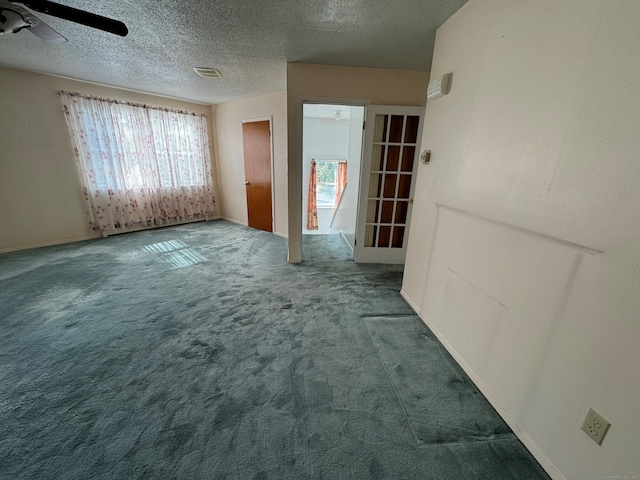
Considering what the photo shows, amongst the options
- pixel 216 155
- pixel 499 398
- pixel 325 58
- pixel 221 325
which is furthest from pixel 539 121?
pixel 216 155

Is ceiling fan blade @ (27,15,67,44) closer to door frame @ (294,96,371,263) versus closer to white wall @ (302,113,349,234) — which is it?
door frame @ (294,96,371,263)

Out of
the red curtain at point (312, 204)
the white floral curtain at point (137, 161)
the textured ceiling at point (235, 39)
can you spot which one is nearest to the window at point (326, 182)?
the red curtain at point (312, 204)

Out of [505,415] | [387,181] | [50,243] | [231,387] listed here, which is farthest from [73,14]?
[50,243]

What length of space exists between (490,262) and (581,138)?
2.37 feet

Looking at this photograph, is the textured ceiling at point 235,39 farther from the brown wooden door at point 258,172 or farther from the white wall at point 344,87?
the brown wooden door at point 258,172

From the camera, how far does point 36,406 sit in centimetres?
140

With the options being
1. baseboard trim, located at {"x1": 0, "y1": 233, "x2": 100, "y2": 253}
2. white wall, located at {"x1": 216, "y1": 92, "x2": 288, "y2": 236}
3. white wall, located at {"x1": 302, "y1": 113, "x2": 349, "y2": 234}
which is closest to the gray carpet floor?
baseboard trim, located at {"x1": 0, "y1": 233, "x2": 100, "y2": 253}

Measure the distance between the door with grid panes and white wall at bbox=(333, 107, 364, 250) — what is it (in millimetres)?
186

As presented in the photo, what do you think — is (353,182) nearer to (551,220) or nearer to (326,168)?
(551,220)

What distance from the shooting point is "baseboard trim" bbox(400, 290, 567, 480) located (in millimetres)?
1148

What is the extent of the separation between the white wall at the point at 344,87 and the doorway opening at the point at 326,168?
52.0 inches

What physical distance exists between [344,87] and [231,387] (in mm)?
3089

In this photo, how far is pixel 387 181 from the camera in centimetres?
330

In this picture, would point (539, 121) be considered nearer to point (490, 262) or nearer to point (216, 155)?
point (490, 262)
